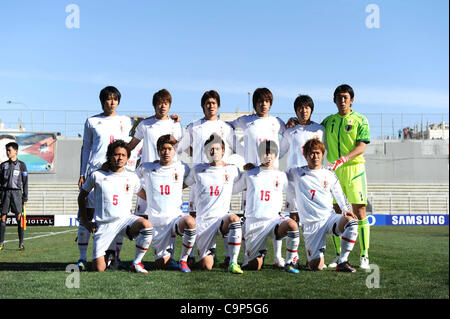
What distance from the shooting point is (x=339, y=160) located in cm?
589

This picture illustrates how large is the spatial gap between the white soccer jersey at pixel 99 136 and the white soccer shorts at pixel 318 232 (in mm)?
2609

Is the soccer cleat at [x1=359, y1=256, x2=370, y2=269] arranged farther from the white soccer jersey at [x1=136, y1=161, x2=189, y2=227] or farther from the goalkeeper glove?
the white soccer jersey at [x1=136, y1=161, x2=189, y2=227]

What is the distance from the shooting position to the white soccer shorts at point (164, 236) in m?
5.73

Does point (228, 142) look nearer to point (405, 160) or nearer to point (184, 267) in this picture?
point (184, 267)

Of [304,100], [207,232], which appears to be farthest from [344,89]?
[207,232]

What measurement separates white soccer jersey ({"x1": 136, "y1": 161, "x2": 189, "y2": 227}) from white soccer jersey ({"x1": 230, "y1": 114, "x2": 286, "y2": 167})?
1007 millimetres

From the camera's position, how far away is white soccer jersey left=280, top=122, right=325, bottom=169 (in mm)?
6121

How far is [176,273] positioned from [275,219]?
130 centimetres

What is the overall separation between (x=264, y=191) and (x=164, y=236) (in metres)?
1.30

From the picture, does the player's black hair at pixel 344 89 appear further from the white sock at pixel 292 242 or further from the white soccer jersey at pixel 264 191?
the white sock at pixel 292 242

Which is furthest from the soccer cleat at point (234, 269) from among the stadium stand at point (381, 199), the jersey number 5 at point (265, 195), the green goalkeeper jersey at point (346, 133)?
the stadium stand at point (381, 199)
